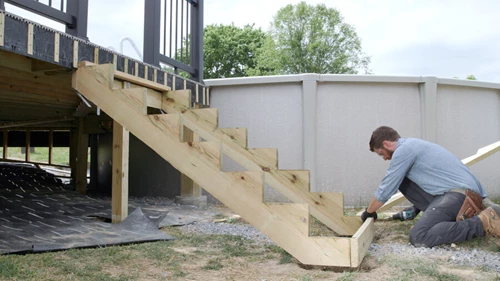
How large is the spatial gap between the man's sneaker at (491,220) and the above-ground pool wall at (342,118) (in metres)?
3.56

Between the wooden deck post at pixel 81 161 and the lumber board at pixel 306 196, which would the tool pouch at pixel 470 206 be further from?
the wooden deck post at pixel 81 161

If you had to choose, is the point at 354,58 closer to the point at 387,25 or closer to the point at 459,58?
the point at 387,25

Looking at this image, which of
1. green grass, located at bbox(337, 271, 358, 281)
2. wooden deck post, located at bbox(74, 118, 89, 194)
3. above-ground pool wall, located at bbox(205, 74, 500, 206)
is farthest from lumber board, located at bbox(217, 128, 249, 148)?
wooden deck post, located at bbox(74, 118, 89, 194)

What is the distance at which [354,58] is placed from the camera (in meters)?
31.8

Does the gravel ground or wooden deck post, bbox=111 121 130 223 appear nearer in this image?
the gravel ground

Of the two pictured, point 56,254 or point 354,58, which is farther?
point 354,58

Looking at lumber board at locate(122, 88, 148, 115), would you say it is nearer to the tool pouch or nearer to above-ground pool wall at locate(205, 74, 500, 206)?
the tool pouch

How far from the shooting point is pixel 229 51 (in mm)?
33125

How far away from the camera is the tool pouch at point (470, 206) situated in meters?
3.58

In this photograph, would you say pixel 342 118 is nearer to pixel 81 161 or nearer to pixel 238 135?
pixel 238 135

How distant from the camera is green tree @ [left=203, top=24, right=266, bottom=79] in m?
32.8

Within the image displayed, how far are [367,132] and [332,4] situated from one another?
27.8 m

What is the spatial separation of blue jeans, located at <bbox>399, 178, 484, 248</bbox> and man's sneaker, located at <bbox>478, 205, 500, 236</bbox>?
37mm

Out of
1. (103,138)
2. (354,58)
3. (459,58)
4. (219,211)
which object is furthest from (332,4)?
(219,211)
